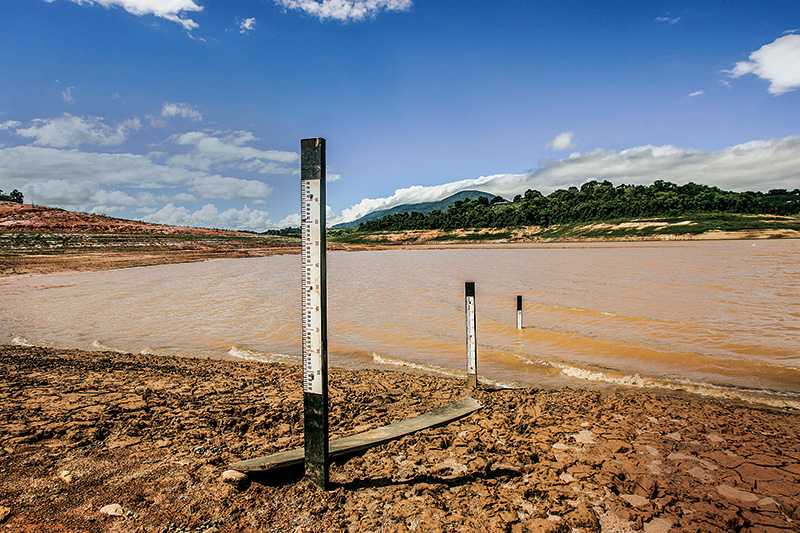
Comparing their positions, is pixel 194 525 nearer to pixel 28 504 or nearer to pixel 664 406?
pixel 28 504

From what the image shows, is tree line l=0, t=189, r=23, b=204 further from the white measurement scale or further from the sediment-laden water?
the white measurement scale

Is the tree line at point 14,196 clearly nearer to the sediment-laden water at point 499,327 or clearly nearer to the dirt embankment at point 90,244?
the dirt embankment at point 90,244

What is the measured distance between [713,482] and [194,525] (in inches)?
189

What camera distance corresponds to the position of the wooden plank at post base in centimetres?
368

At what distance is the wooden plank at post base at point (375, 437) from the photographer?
3.68m

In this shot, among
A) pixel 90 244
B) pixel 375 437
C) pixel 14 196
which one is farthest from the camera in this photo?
pixel 14 196

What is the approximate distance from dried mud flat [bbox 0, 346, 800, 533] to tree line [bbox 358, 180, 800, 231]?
326ft

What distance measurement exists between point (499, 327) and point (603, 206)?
101m

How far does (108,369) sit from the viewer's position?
7.11m

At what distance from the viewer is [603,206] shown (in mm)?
98312

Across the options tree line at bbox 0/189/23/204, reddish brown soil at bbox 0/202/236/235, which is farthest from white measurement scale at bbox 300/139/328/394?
tree line at bbox 0/189/23/204

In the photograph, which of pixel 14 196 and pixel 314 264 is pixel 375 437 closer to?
pixel 314 264


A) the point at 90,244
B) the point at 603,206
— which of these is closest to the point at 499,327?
the point at 90,244

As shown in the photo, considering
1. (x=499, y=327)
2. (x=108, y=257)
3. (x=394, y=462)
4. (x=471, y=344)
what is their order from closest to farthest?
(x=394, y=462) → (x=471, y=344) → (x=499, y=327) → (x=108, y=257)
